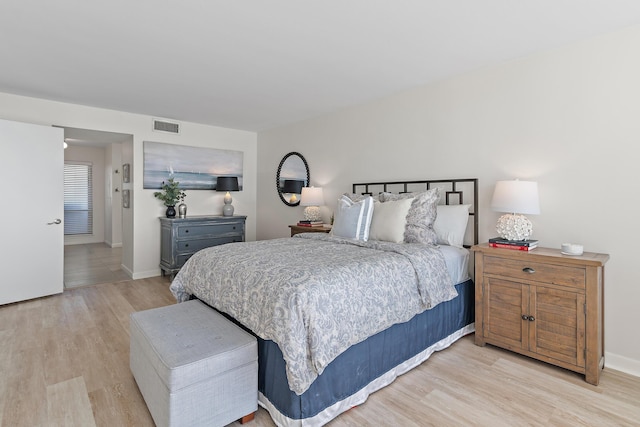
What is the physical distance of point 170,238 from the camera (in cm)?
472

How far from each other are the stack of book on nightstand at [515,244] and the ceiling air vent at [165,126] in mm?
4628

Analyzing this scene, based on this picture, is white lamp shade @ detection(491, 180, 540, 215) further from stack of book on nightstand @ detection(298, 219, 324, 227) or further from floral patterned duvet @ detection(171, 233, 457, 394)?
stack of book on nightstand @ detection(298, 219, 324, 227)

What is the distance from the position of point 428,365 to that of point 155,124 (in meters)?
4.76

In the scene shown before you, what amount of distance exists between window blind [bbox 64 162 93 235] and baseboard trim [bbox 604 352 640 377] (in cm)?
977

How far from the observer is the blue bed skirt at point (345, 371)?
67.3 inches

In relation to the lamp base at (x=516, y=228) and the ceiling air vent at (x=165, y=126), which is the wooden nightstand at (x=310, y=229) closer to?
the lamp base at (x=516, y=228)

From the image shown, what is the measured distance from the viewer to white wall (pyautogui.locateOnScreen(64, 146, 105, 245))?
7.96 meters

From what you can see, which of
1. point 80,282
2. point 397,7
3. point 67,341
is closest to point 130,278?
point 80,282

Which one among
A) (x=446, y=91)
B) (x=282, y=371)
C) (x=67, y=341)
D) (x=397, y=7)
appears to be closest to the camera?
(x=282, y=371)

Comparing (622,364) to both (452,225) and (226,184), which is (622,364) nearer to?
(452,225)

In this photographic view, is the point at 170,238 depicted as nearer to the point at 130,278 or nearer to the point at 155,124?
the point at 130,278

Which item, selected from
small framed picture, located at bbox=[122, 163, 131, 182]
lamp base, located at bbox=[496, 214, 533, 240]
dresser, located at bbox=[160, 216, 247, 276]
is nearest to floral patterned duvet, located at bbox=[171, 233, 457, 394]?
lamp base, located at bbox=[496, 214, 533, 240]

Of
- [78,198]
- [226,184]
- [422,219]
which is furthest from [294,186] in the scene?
[78,198]

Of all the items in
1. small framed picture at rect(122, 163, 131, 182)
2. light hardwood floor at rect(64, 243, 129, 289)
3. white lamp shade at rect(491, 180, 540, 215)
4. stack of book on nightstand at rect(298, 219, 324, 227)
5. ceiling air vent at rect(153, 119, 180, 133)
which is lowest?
light hardwood floor at rect(64, 243, 129, 289)
